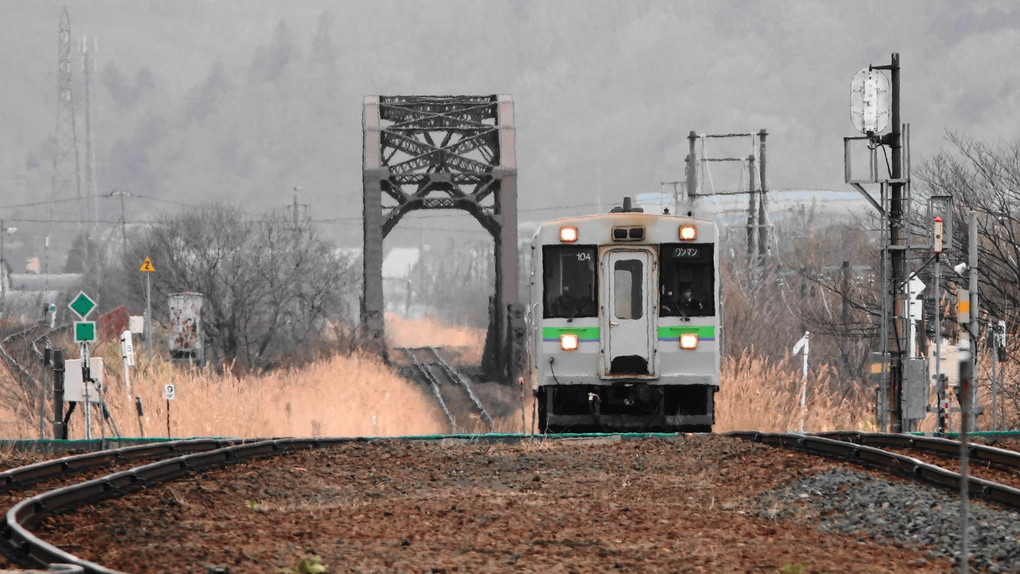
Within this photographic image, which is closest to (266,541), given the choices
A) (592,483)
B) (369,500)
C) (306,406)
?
(369,500)

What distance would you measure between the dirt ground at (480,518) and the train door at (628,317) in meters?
2.04

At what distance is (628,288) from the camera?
17.1 meters

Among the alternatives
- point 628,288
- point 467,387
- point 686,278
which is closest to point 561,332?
point 628,288

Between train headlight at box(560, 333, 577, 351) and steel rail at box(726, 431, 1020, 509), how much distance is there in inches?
90.6

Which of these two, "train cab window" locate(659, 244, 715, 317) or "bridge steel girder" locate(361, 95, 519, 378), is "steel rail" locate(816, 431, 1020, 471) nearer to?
"train cab window" locate(659, 244, 715, 317)

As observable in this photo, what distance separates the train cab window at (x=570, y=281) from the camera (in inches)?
669

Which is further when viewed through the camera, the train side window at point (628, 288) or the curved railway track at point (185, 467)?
the train side window at point (628, 288)

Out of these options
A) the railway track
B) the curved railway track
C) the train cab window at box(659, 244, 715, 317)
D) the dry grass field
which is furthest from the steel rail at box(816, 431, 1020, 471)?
the railway track

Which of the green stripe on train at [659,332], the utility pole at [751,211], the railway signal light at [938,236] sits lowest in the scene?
the green stripe on train at [659,332]

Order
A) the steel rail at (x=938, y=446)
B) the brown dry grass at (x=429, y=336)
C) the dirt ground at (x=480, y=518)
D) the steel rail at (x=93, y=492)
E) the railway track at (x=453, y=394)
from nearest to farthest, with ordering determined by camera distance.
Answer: the steel rail at (x=93, y=492), the dirt ground at (x=480, y=518), the steel rail at (x=938, y=446), the railway track at (x=453, y=394), the brown dry grass at (x=429, y=336)

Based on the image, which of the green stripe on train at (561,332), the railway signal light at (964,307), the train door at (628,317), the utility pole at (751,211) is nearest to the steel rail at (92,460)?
the green stripe on train at (561,332)

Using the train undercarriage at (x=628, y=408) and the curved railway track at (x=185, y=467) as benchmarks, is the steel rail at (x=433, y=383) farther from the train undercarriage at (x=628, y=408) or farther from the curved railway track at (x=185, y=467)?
the curved railway track at (x=185, y=467)

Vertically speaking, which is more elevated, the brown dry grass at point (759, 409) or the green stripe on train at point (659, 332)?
the green stripe on train at point (659, 332)

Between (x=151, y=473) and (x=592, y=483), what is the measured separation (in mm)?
4100
